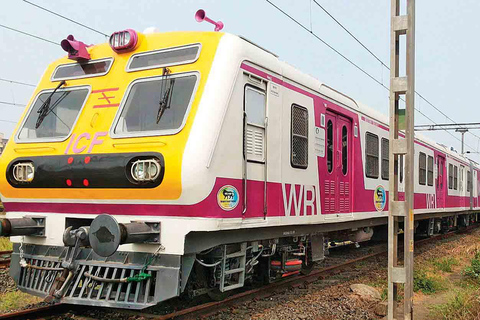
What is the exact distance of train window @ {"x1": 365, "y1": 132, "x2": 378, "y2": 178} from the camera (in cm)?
914

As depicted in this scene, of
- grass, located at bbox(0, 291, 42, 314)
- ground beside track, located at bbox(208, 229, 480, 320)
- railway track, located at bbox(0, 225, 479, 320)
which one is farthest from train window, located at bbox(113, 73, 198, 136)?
grass, located at bbox(0, 291, 42, 314)

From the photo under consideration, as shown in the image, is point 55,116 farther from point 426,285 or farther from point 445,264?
point 445,264

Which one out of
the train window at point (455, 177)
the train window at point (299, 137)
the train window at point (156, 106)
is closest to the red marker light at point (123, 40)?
the train window at point (156, 106)

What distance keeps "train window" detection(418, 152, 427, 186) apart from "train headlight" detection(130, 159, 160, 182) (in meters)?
9.57

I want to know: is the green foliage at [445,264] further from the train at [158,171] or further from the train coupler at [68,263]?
the train coupler at [68,263]

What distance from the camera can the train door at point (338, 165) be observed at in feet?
24.7

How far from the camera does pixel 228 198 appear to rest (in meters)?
5.15

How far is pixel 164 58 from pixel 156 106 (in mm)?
595

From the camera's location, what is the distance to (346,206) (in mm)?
8125

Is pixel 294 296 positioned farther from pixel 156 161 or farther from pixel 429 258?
pixel 429 258

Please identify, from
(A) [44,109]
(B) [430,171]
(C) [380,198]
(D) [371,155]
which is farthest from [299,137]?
(B) [430,171]

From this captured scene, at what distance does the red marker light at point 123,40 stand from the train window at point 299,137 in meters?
2.20

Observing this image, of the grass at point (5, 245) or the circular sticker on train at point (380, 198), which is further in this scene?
the grass at point (5, 245)

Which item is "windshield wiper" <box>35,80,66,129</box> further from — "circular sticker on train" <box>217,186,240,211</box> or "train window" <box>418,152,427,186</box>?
"train window" <box>418,152,427,186</box>
